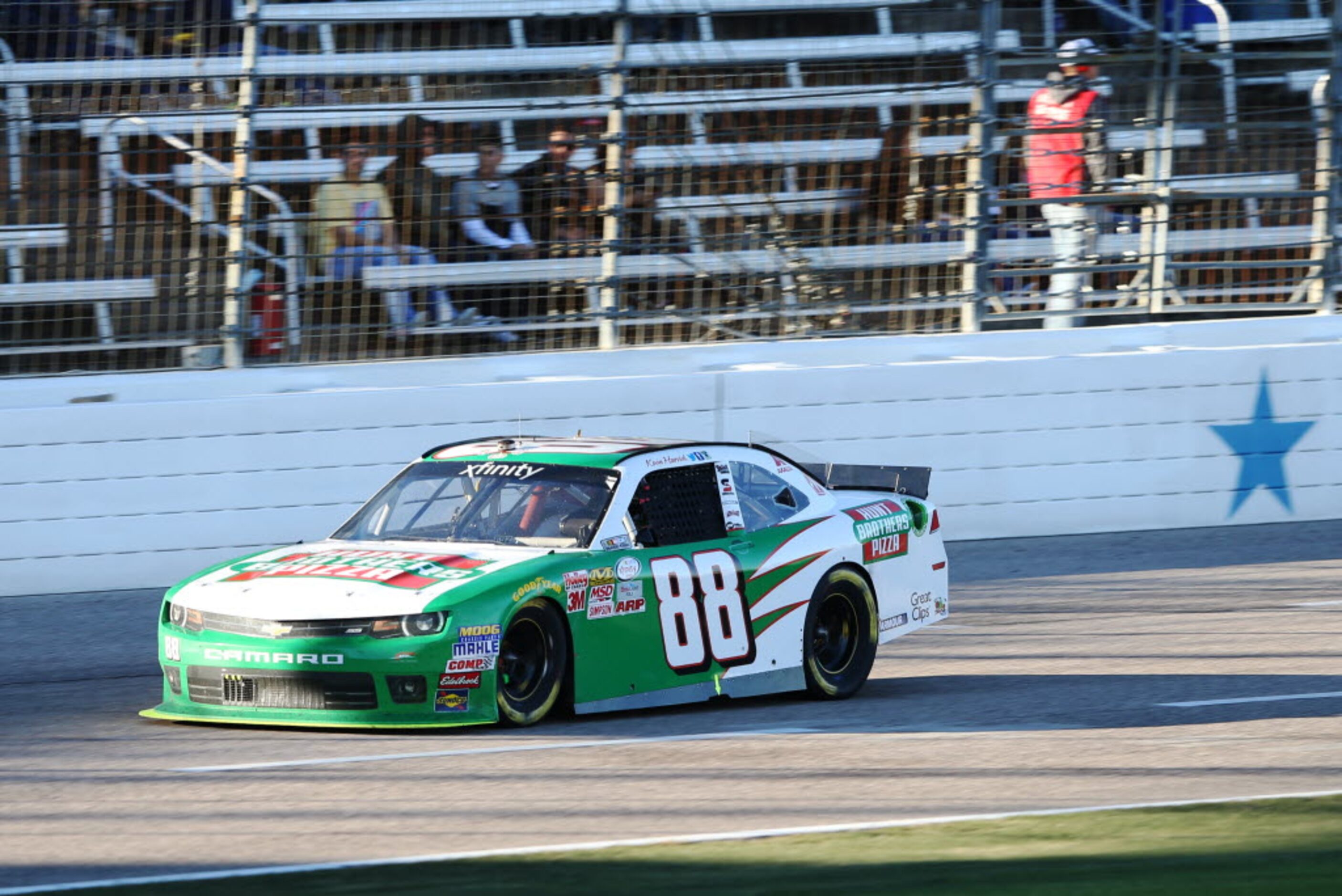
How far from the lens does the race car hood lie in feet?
25.1

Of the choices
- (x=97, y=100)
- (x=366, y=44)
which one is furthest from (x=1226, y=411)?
(x=97, y=100)

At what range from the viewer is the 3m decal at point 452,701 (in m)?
7.67

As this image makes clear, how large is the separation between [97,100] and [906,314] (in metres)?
5.69

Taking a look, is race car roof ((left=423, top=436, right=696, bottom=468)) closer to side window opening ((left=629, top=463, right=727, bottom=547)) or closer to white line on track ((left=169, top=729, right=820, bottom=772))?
side window opening ((left=629, top=463, right=727, bottom=547))

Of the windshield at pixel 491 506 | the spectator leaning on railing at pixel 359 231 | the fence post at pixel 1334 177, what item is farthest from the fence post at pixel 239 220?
the fence post at pixel 1334 177

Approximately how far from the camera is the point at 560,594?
26.3ft

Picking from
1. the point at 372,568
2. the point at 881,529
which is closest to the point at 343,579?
the point at 372,568

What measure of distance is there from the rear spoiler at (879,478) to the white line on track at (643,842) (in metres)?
3.41

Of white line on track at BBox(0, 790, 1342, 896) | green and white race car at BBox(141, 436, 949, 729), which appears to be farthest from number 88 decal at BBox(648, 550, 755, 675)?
white line on track at BBox(0, 790, 1342, 896)

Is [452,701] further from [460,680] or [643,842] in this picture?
[643,842]

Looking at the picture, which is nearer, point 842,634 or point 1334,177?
point 842,634

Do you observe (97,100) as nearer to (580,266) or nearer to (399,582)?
(580,266)

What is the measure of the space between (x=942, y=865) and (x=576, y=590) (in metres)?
2.61

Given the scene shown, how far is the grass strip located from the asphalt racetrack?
263mm
